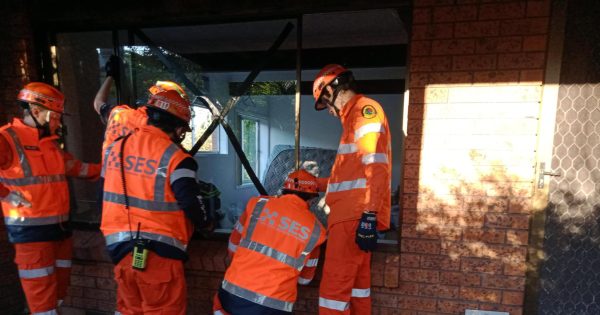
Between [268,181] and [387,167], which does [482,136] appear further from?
[268,181]

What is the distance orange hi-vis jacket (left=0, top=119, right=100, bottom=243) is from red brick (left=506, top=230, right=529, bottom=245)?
10.9ft

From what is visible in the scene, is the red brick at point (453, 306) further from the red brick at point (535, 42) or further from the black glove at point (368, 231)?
the red brick at point (535, 42)

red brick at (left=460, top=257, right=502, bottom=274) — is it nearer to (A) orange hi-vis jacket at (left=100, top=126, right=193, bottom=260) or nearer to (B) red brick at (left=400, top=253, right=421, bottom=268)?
(B) red brick at (left=400, top=253, right=421, bottom=268)

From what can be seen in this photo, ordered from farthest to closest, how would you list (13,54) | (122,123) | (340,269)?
1. (13,54)
2. (122,123)
3. (340,269)

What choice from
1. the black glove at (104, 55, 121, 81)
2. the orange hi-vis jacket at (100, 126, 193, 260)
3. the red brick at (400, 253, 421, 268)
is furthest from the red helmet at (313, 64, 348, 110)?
the black glove at (104, 55, 121, 81)

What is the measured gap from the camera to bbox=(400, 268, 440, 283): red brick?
2.27 meters

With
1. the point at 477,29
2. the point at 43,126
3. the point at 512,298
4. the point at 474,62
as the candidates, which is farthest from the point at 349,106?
the point at 43,126

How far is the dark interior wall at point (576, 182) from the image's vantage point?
6.98 feet

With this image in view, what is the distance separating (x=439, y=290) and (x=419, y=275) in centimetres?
18

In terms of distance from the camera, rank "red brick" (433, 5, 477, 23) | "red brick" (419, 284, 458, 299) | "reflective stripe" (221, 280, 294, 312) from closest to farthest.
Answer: "reflective stripe" (221, 280, 294, 312), "red brick" (433, 5, 477, 23), "red brick" (419, 284, 458, 299)

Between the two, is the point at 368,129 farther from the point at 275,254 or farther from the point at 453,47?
the point at 275,254

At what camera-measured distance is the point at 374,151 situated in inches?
76.9

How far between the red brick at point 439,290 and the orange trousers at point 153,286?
1.72 m

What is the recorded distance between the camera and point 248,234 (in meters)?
1.86
